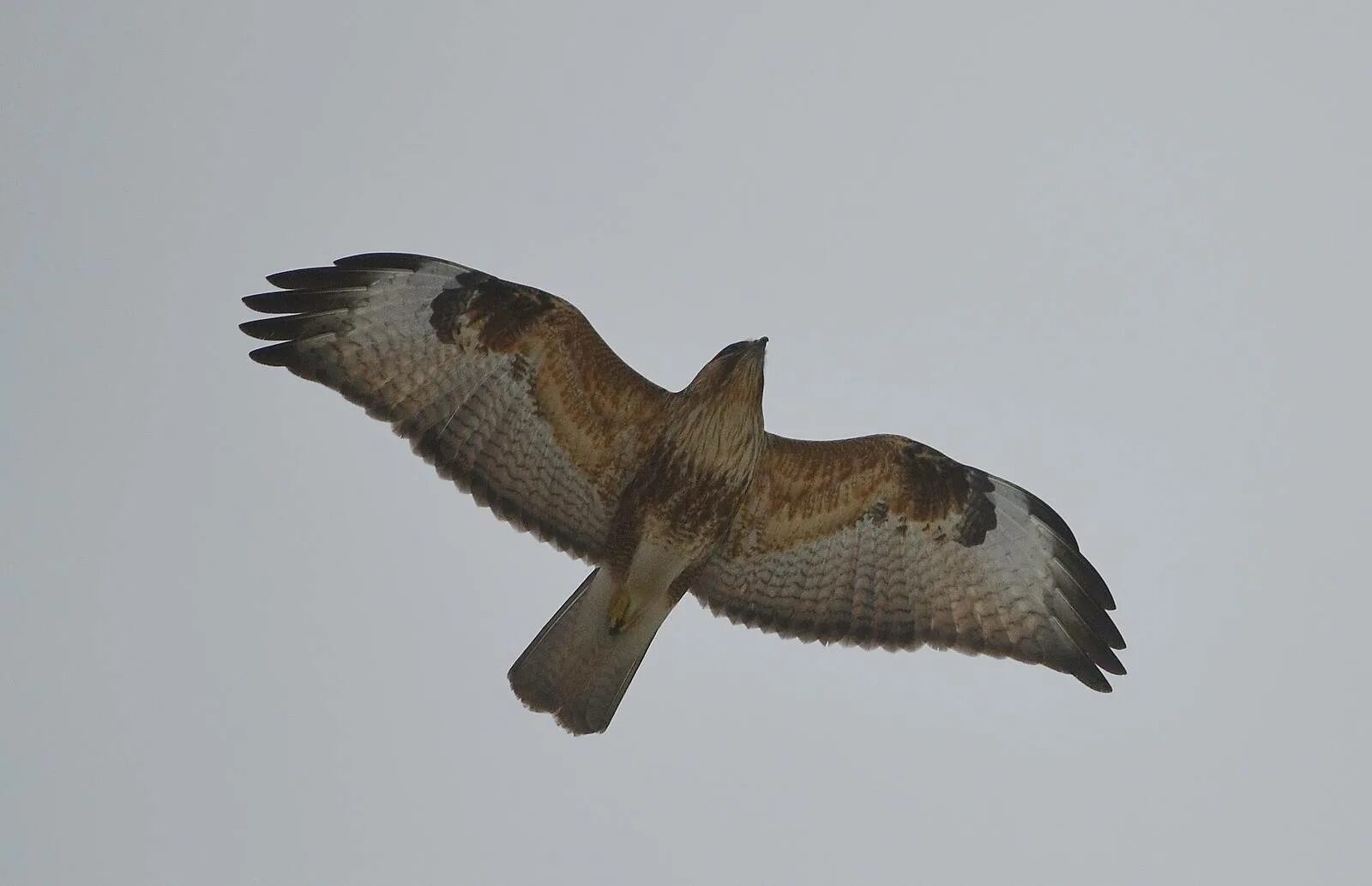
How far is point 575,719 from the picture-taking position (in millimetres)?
8312

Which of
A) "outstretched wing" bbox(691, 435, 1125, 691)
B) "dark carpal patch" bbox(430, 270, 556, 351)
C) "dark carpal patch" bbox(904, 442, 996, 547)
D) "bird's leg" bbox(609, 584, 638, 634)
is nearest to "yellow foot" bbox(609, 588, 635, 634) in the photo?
"bird's leg" bbox(609, 584, 638, 634)

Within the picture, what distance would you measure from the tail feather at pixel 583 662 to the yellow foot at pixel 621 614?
27 mm

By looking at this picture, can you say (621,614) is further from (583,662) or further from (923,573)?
(923,573)

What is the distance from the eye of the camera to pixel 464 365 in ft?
27.7

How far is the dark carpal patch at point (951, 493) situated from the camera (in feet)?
28.7

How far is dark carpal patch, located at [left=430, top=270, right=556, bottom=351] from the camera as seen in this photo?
829cm

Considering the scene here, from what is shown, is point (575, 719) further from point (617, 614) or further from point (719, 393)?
point (719, 393)

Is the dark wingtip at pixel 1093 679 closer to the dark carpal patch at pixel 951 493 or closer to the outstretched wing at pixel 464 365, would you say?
the dark carpal patch at pixel 951 493

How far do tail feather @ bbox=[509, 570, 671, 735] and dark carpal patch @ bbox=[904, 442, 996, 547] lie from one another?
1.76m

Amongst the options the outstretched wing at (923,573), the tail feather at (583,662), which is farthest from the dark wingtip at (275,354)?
the outstretched wing at (923,573)

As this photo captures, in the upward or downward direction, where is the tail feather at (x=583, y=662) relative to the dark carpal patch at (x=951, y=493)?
downward

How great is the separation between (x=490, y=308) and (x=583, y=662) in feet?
6.97

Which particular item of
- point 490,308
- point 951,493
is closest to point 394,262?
point 490,308

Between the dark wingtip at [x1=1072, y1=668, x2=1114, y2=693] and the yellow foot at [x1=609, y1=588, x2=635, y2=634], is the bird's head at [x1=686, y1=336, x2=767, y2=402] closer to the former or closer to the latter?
the yellow foot at [x1=609, y1=588, x2=635, y2=634]
